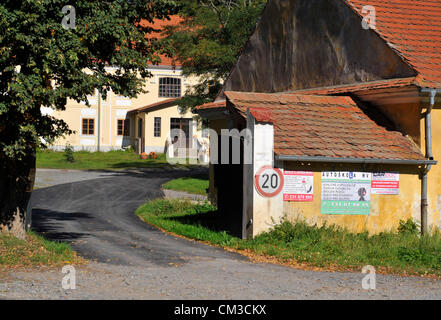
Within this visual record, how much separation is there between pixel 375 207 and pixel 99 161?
30.7 metres

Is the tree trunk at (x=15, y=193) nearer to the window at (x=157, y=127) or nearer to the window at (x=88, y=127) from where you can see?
the window at (x=157, y=127)

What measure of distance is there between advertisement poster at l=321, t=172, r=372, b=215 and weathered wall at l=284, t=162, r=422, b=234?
0.39 ft

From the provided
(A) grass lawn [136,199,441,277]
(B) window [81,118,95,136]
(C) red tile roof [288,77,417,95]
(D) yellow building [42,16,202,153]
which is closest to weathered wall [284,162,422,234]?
(A) grass lawn [136,199,441,277]

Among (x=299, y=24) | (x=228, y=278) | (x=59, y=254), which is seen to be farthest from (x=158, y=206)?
(x=228, y=278)

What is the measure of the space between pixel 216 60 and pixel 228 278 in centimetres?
2189

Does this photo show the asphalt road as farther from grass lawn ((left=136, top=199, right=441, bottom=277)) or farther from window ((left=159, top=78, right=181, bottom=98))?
window ((left=159, top=78, right=181, bottom=98))

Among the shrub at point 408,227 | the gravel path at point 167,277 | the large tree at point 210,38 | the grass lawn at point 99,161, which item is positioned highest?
the large tree at point 210,38

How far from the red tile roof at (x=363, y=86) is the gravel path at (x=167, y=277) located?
19.8ft

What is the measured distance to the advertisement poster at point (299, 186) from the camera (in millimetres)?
14016

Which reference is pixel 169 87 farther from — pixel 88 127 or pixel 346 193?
pixel 346 193

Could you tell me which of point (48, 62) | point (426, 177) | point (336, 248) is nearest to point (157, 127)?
point (426, 177)

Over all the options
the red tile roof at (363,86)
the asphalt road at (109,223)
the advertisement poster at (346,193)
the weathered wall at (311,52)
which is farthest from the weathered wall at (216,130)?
the advertisement poster at (346,193)

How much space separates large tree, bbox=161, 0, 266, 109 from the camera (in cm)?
3138
